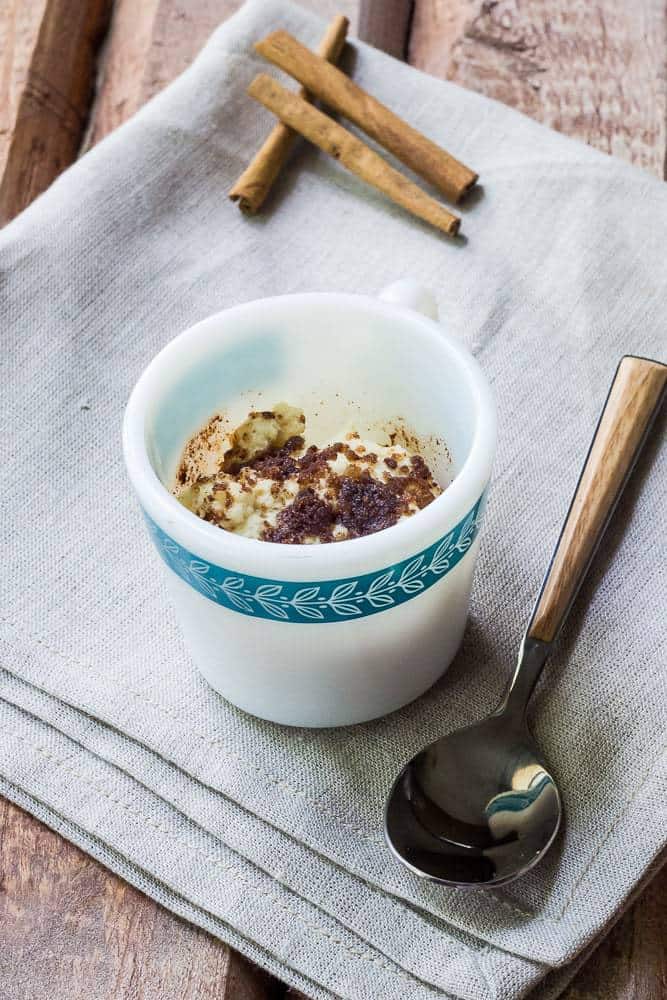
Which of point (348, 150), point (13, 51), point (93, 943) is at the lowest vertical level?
point (93, 943)

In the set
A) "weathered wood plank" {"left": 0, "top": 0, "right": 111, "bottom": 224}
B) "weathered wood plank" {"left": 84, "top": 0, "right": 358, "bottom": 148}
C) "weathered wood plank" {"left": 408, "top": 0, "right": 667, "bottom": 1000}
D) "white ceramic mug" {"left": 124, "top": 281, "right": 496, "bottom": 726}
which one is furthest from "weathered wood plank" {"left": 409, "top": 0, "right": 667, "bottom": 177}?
"white ceramic mug" {"left": 124, "top": 281, "right": 496, "bottom": 726}

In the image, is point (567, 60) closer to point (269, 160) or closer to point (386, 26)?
point (386, 26)

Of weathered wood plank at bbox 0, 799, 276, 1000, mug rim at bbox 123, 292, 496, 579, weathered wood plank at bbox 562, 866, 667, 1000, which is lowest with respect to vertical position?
weathered wood plank at bbox 0, 799, 276, 1000

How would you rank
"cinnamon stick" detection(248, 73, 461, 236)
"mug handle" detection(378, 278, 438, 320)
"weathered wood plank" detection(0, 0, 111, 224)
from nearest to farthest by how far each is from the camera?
"mug handle" detection(378, 278, 438, 320), "cinnamon stick" detection(248, 73, 461, 236), "weathered wood plank" detection(0, 0, 111, 224)

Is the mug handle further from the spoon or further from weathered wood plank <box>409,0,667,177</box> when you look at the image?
weathered wood plank <box>409,0,667,177</box>

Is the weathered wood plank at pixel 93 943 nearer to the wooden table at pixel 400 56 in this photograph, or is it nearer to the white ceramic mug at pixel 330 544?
the white ceramic mug at pixel 330 544

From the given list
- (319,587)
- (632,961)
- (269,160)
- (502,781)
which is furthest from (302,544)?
(269,160)

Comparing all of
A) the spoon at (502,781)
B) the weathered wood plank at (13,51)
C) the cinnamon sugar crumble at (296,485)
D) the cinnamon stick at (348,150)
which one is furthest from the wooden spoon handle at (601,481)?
the weathered wood plank at (13,51)
